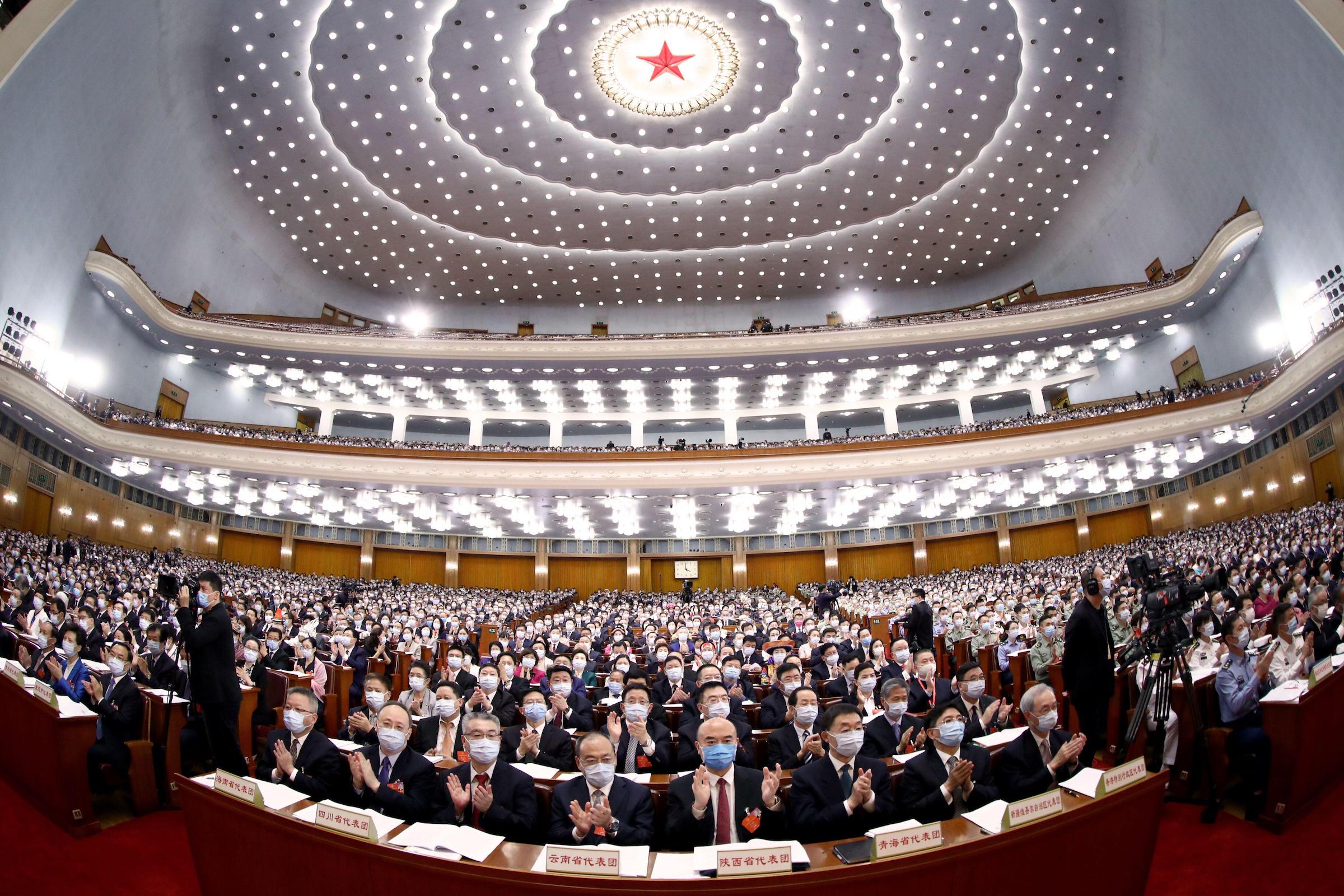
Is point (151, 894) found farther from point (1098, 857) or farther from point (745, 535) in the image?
point (745, 535)

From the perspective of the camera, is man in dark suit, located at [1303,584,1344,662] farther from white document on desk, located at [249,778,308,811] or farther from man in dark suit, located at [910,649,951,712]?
white document on desk, located at [249,778,308,811]

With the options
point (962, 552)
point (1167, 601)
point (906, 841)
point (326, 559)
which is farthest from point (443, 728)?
point (962, 552)

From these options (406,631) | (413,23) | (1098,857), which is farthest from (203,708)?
(413,23)

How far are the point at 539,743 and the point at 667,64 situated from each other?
794 inches

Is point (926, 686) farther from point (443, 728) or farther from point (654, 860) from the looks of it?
point (654, 860)

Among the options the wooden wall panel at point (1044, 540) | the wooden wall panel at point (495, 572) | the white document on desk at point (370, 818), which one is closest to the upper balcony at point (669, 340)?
the wooden wall panel at point (1044, 540)

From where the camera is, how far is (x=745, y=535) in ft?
84.7

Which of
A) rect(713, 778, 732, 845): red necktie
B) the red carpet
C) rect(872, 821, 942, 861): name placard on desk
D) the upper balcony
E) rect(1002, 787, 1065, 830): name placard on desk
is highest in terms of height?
the upper balcony

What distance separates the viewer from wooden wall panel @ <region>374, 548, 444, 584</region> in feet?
81.8

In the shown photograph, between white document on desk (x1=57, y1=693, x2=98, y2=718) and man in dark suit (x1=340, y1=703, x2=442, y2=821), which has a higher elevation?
white document on desk (x1=57, y1=693, x2=98, y2=718)

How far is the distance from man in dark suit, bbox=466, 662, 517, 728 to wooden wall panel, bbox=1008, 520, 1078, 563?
2192 cm

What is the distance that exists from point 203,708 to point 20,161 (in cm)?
1698

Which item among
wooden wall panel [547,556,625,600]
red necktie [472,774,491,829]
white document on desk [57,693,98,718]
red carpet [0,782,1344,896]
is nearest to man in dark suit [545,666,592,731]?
red necktie [472,774,491,829]

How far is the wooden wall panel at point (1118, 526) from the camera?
2206 cm
